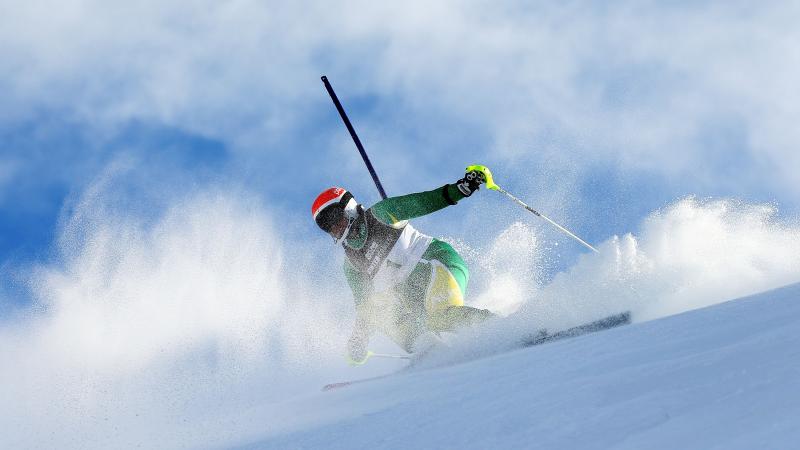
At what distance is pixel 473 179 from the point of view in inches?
256

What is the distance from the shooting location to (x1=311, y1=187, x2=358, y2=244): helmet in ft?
23.5

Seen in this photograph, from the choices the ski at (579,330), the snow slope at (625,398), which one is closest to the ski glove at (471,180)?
the ski at (579,330)

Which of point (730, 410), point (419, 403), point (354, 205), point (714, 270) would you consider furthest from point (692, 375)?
point (354, 205)

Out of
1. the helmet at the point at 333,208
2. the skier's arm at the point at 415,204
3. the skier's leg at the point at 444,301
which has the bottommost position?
the skier's leg at the point at 444,301

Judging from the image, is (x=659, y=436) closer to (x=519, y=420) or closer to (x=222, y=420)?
(x=519, y=420)

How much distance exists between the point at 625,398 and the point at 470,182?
14.6 feet

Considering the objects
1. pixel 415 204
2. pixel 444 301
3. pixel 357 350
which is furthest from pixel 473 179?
pixel 357 350

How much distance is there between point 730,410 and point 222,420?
13.4 ft

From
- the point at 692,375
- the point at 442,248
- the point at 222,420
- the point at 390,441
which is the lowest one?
the point at 692,375

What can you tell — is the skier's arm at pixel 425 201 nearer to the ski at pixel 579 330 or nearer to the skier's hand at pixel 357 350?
the skier's hand at pixel 357 350

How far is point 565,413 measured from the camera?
2.20 m

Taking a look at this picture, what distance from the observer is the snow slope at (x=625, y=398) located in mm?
1748

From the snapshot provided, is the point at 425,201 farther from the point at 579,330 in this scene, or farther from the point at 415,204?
the point at 579,330

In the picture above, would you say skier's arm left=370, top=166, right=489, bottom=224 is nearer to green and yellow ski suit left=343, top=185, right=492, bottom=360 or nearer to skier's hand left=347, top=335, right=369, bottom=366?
green and yellow ski suit left=343, top=185, right=492, bottom=360
